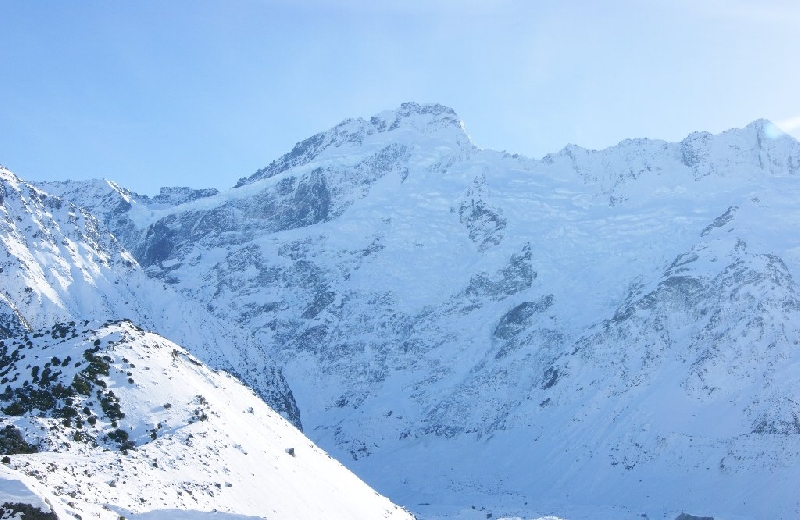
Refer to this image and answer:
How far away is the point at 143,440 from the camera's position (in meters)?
50.4

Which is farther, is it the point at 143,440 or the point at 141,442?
the point at 143,440

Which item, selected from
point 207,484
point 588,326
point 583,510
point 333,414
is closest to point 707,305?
point 588,326

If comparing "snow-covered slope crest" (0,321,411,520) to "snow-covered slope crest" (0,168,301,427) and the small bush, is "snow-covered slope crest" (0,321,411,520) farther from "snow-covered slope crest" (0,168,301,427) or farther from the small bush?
"snow-covered slope crest" (0,168,301,427)

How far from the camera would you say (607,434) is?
154 metres

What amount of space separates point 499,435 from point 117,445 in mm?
133573

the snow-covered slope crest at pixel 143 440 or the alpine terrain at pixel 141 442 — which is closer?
the alpine terrain at pixel 141 442

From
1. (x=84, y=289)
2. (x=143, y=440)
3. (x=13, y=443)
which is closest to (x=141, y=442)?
(x=143, y=440)

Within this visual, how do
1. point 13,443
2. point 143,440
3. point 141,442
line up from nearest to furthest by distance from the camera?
1. point 13,443
2. point 141,442
3. point 143,440

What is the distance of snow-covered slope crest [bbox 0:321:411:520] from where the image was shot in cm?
4169

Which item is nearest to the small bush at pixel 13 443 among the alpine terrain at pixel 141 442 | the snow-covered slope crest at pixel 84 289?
the alpine terrain at pixel 141 442

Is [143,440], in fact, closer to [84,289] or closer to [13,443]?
[13,443]

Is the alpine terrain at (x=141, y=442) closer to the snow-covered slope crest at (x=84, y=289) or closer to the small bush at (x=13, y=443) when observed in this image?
the small bush at (x=13, y=443)

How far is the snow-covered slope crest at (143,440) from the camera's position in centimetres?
4169

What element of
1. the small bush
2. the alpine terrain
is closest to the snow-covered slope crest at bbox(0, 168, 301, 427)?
the alpine terrain
